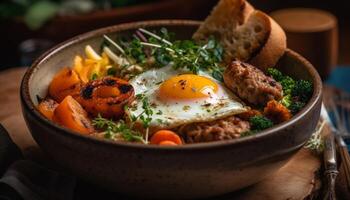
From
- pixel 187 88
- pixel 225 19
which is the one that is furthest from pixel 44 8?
pixel 187 88

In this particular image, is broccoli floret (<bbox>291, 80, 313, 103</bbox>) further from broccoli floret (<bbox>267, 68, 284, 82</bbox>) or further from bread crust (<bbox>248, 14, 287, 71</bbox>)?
bread crust (<bbox>248, 14, 287, 71</bbox>)

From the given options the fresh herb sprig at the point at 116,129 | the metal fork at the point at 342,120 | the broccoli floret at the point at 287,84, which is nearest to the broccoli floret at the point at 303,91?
the broccoli floret at the point at 287,84

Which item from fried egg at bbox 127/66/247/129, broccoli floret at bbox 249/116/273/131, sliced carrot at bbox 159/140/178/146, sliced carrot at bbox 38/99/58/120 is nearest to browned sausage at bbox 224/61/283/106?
fried egg at bbox 127/66/247/129

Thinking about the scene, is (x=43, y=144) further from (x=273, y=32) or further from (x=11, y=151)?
(x=273, y=32)

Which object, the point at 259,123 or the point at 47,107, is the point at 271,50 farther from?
the point at 47,107

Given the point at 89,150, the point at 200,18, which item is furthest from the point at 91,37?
the point at 200,18

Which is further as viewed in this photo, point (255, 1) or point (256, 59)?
point (255, 1)
